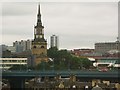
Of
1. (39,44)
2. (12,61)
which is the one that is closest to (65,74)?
(39,44)

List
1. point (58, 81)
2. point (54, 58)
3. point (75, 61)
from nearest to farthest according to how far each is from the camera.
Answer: point (58, 81) < point (75, 61) < point (54, 58)

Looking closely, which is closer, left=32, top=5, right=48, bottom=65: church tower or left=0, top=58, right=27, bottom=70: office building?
left=32, top=5, right=48, bottom=65: church tower

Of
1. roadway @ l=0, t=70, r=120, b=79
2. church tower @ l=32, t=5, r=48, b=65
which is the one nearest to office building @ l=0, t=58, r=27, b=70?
church tower @ l=32, t=5, r=48, b=65

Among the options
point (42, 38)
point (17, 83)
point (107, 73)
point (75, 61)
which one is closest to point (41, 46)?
point (42, 38)

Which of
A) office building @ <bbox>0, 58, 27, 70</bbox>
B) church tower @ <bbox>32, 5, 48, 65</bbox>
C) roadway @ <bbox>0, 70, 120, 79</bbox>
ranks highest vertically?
church tower @ <bbox>32, 5, 48, 65</bbox>

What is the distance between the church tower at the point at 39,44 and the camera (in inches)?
1088

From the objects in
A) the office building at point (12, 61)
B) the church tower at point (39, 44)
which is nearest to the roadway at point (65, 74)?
the church tower at point (39, 44)

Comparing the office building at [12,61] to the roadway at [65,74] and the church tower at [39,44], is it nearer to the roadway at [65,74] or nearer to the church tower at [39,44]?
the church tower at [39,44]

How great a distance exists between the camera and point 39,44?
28719mm

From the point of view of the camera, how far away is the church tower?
27628mm

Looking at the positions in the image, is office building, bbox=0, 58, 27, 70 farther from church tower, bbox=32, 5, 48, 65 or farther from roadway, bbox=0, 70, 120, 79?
roadway, bbox=0, 70, 120, 79

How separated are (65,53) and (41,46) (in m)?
1.63

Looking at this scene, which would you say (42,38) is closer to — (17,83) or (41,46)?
(41,46)

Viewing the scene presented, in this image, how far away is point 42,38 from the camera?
2842 centimetres
